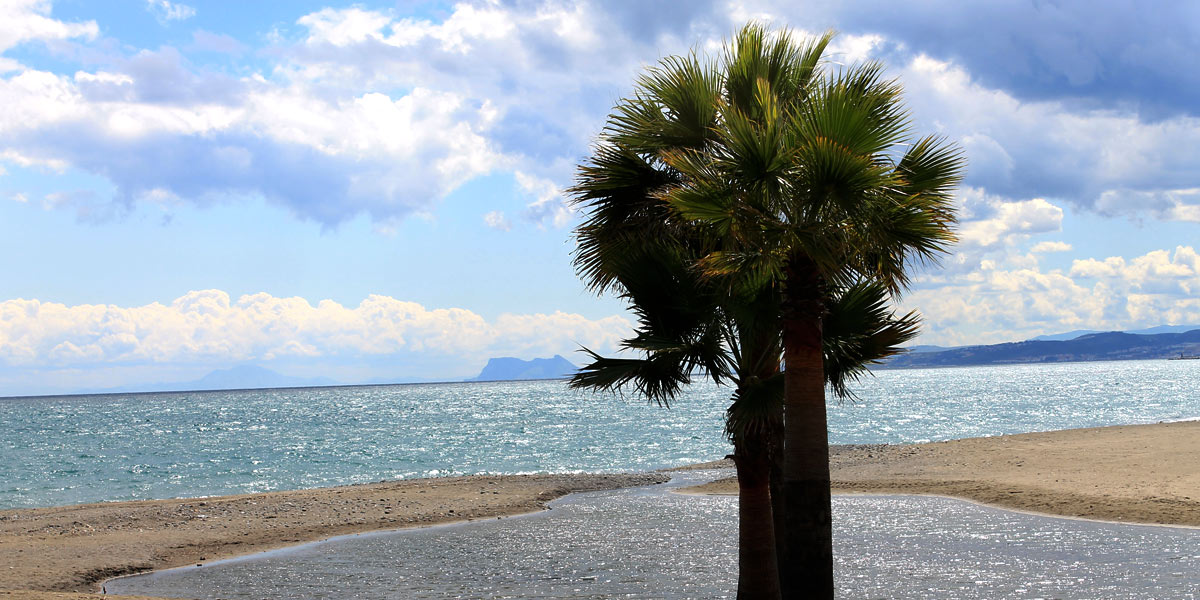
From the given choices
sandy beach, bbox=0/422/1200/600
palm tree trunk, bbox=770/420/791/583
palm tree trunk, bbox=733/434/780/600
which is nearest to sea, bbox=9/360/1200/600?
sandy beach, bbox=0/422/1200/600

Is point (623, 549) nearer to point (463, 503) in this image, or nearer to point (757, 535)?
point (757, 535)

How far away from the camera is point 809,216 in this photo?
10461mm

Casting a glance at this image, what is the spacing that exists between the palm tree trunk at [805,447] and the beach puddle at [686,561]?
4302mm

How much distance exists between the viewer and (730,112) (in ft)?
35.5

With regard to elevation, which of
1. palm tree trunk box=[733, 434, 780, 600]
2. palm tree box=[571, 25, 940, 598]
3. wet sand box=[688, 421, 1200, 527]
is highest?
palm tree box=[571, 25, 940, 598]

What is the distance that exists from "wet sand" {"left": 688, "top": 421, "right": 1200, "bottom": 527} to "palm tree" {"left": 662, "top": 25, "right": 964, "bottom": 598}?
13.9m

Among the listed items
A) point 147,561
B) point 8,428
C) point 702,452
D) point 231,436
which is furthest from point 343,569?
point 8,428

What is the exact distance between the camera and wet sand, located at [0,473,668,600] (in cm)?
1925

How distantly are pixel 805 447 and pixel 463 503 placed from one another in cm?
2005

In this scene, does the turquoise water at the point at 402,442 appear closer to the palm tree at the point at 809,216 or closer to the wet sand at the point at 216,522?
the wet sand at the point at 216,522

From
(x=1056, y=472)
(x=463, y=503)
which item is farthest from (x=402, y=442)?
(x=1056, y=472)

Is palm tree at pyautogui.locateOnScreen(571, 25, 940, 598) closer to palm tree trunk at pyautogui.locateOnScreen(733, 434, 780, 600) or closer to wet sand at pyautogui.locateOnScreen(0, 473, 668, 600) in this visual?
palm tree trunk at pyautogui.locateOnScreen(733, 434, 780, 600)

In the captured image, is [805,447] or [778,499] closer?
[805,447]

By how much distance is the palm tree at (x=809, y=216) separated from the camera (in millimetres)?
10281
